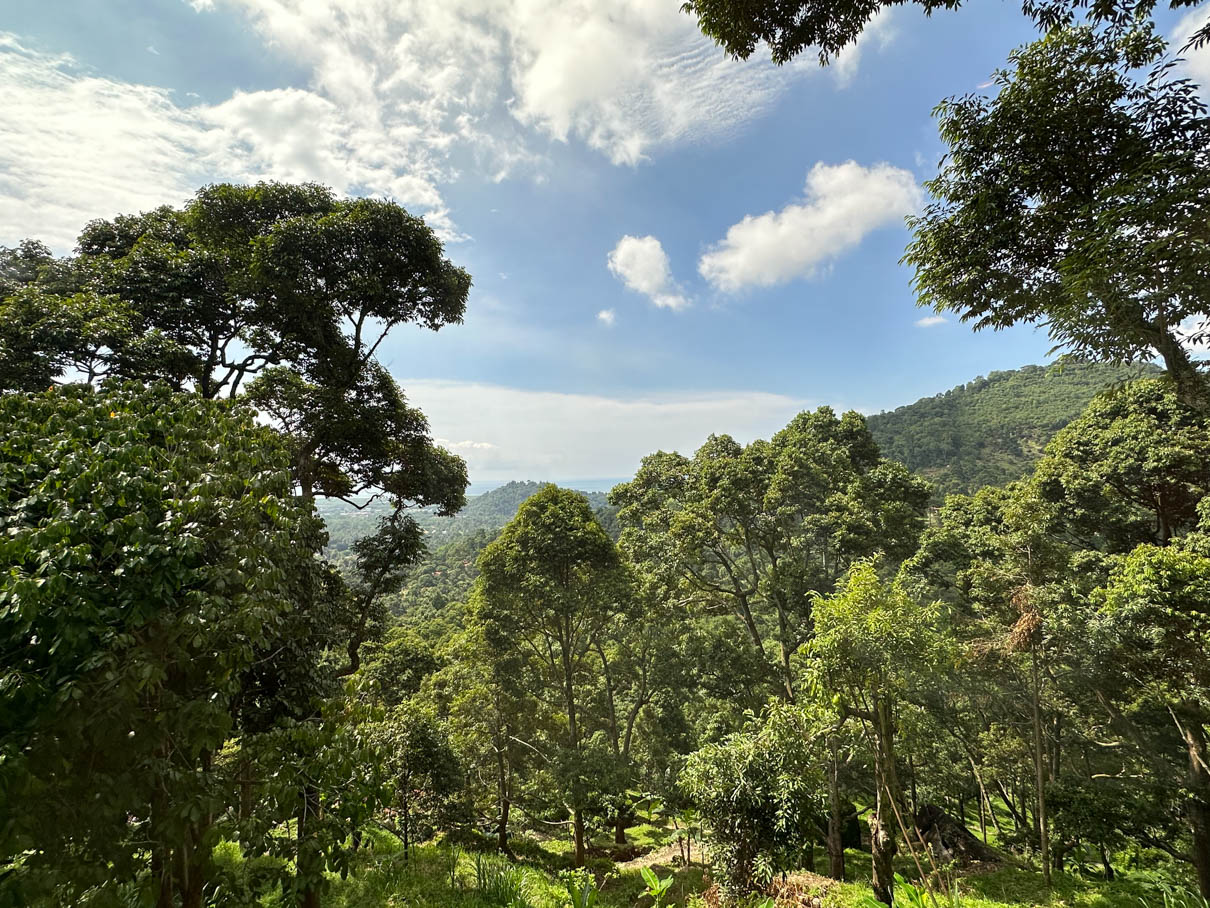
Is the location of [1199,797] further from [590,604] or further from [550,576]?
[550,576]

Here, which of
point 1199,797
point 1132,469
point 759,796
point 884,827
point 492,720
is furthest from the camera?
point 1132,469

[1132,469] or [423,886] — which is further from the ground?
[1132,469]

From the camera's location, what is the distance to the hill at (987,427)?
6431cm

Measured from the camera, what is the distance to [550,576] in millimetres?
11680

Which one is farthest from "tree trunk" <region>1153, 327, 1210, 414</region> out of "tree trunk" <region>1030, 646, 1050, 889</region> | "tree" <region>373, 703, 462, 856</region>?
"tree" <region>373, 703, 462, 856</region>

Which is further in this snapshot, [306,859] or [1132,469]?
[1132,469]

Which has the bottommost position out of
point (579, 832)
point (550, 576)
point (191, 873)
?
point (579, 832)

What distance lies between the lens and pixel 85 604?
90.0 inches

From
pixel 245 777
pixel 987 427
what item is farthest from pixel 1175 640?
pixel 987 427

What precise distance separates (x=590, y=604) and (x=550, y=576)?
4.43 ft

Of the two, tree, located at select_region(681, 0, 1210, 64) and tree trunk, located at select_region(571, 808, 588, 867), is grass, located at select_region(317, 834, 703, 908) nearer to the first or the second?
tree trunk, located at select_region(571, 808, 588, 867)

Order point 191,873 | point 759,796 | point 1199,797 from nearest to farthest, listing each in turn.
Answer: point 191,873 < point 759,796 < point 1199,797

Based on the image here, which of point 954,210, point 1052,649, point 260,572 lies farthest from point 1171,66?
point 260,572

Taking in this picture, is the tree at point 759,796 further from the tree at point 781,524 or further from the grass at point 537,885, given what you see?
the tree at point 781,524
